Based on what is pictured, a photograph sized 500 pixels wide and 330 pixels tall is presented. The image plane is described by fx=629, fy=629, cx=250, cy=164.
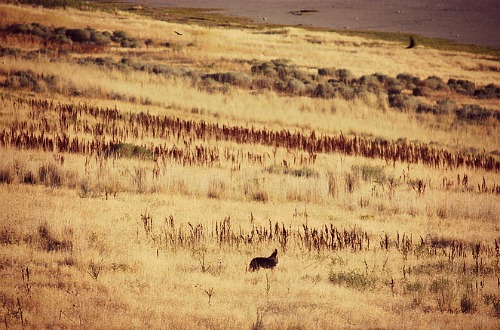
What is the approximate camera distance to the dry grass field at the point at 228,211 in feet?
23.4

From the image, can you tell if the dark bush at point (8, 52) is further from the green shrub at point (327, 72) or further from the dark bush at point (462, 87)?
the dark bush at point (462, 87)

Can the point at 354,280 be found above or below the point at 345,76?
below

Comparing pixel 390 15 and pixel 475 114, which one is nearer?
pixel 475 114

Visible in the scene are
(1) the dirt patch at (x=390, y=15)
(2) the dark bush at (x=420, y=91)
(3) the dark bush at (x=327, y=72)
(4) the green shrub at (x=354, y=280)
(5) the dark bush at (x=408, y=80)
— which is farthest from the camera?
(1) the dirt patch at (x=390, y=15)

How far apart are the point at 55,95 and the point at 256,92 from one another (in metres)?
10.5

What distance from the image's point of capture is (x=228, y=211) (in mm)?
11555

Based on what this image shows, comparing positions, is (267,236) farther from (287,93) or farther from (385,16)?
(385,16)

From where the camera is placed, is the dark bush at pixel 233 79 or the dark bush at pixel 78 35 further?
the dark bush at pixel 78 35

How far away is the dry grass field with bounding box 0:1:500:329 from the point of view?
7.14 meters

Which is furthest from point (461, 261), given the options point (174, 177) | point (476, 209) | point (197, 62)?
point (197, 62)

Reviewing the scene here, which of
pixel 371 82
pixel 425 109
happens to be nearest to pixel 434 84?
pixel 371 82

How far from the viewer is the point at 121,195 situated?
12.0 m

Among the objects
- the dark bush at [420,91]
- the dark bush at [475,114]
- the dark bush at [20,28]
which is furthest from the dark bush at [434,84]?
the dark bush at [20,28]

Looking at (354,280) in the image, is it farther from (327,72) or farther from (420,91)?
(327,72)
